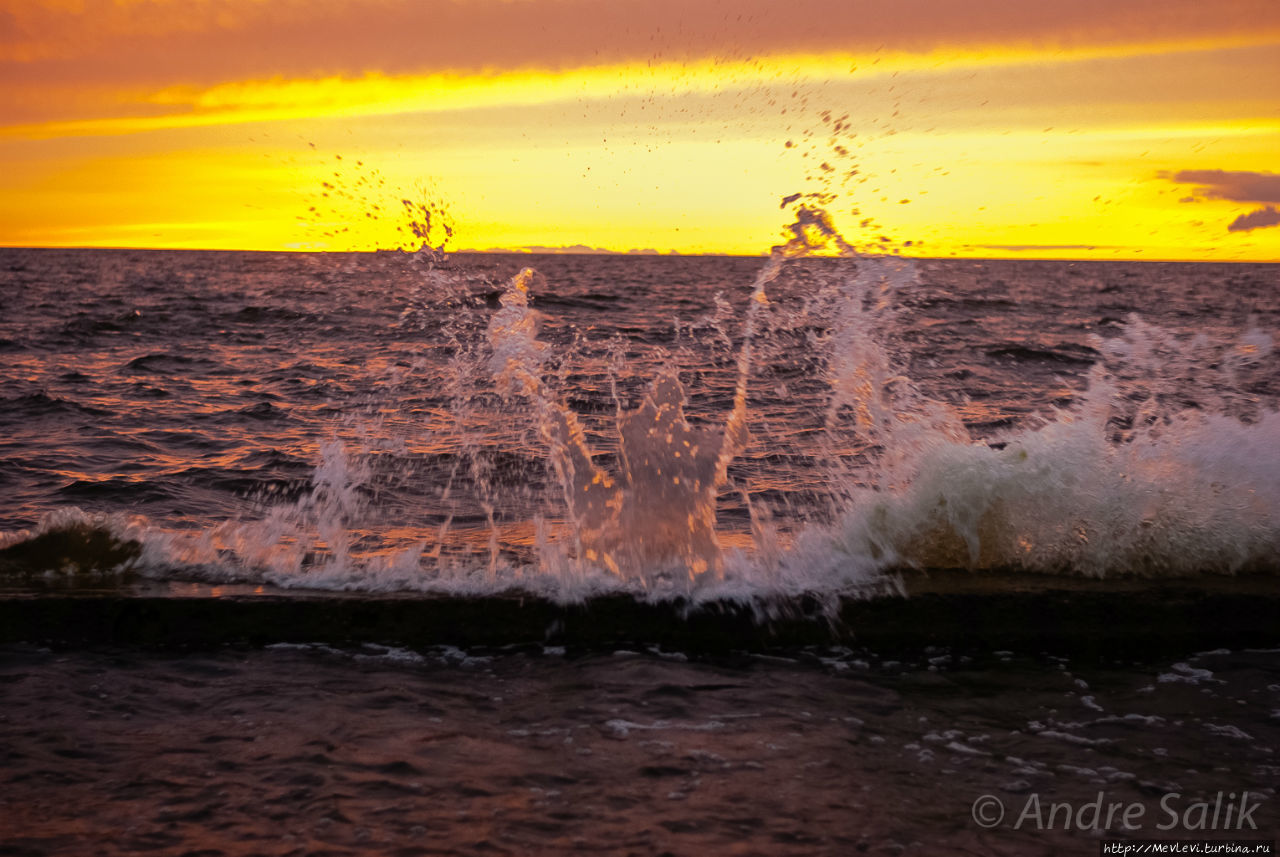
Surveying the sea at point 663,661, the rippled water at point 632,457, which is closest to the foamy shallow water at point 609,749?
the sea at point 663,661

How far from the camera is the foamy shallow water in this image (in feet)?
9.71

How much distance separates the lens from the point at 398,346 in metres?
20.2

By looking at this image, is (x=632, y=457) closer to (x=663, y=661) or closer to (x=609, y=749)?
(x=663, y=661)

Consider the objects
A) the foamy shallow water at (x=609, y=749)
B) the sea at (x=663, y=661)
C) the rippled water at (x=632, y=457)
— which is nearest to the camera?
the foamy shallow water at (x=609, y=749)

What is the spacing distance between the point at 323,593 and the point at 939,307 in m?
33.6

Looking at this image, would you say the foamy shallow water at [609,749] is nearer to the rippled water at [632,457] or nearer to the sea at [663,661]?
the sea at [663,661]

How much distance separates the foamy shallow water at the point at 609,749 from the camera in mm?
2961

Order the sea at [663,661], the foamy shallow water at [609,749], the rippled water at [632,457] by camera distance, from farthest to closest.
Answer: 1. the rippled water at [632,457]
2. the sea at [663,661]
3. the foamy shallow water at [609,749]

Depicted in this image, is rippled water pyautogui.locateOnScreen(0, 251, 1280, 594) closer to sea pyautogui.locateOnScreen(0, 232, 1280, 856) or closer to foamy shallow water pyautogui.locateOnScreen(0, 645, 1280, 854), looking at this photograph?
sea pyautogui.locateOnScreen(0, 232, 1280, 856)

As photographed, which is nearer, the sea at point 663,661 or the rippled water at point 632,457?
the sea at point 663,661

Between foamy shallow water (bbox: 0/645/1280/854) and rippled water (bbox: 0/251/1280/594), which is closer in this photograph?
foamy shallow water (bbox: 0/645/1280/854)

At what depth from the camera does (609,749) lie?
3.51 m

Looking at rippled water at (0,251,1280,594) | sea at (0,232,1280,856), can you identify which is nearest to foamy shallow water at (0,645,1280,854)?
sea at (0,232,1280,856)

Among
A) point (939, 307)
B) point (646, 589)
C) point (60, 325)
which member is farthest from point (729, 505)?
point (939, 307)
